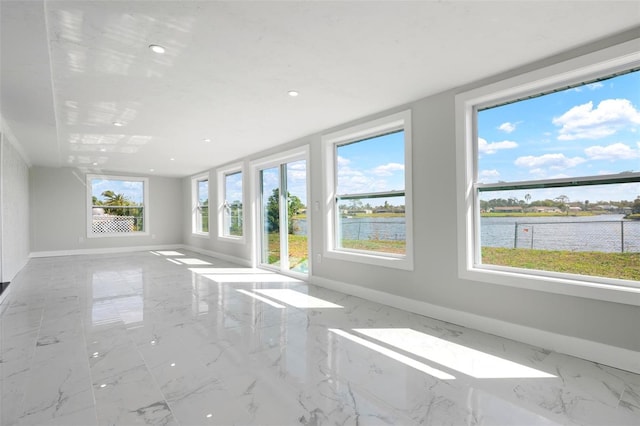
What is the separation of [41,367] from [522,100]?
4.58m

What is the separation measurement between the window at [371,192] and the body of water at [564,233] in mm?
911

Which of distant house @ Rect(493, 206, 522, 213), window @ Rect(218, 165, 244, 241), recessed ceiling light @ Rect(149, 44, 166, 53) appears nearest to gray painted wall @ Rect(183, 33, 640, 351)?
distant house @ Rect(493, 206, 522, 213)

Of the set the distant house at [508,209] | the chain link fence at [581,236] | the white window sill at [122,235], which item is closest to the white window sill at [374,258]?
the distant house at [508,209]

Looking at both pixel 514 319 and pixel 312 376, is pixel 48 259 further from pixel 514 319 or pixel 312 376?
pixel 514 319

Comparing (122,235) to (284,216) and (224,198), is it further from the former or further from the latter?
(284,216)

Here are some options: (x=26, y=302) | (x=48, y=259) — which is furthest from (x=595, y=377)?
(x=48, y=259)

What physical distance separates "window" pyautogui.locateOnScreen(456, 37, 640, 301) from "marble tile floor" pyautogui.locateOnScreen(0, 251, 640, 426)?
725 mm

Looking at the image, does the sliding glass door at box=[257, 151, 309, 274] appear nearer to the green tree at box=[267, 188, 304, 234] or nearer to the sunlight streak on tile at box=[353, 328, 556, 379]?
the green tree at box=[267, 188, 304, 234]

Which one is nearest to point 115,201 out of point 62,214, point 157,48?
point 62,214

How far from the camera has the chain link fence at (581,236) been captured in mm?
2500

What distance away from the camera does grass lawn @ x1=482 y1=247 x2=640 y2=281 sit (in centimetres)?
247

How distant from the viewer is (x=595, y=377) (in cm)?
224

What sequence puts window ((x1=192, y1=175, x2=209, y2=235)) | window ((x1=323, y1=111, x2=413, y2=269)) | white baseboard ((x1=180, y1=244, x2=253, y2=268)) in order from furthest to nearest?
window ((x1=192, y1=175, x2=209, y2=235)), white baseboard ((x1=180, y1=244, x2=253, y2=268)), window ((x1=323, y1=111, x2=413, y2=269))

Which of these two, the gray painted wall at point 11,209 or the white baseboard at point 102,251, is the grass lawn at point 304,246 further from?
the white baseboard at point 102,251
